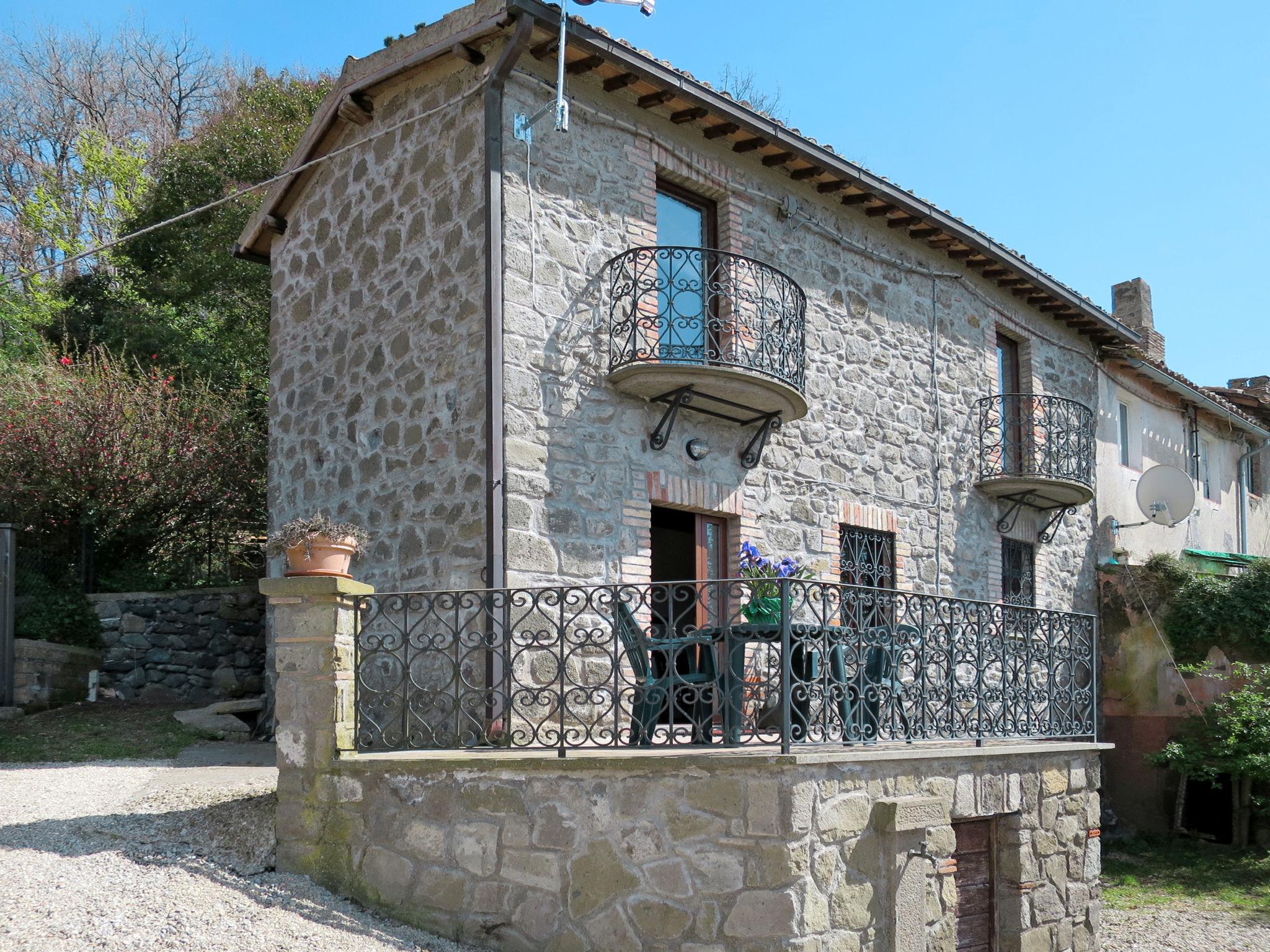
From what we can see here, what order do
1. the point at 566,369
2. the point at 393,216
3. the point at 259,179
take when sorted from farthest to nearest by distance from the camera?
the point at 259,179 → the point at 393,216 → the point at 566,369

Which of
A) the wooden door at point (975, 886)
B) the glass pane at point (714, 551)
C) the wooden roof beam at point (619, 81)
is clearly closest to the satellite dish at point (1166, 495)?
the glass pane at point (714, 551)

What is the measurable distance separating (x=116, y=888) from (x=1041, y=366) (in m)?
12.0

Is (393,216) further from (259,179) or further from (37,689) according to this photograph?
(259,179)

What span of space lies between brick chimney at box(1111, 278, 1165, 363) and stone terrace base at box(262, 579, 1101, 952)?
44.6ft

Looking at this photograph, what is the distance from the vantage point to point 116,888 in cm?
570

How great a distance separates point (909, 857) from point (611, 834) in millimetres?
1759

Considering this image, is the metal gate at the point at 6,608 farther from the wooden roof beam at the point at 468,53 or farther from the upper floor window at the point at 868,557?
the upper floor window at the point at 868,557

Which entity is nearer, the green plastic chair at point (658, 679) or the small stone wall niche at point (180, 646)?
the green plastic chair at point (658, 679)

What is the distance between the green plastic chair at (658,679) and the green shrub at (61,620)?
27.3 ft

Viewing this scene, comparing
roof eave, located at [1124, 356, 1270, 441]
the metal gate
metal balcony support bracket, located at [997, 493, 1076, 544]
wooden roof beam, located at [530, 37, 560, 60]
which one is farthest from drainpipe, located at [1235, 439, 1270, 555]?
the metal gate

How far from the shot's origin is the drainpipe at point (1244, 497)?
20.0m

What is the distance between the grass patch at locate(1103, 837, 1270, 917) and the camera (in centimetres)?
1112

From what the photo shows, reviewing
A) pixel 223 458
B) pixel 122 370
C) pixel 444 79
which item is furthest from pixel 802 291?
pixel 122 370

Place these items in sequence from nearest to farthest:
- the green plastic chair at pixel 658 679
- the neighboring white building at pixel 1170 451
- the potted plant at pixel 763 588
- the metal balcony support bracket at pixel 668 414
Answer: the green plastic chair at pixel 658 679 < the potted plant at pixel 763 588 < the metal balcony support bracket at pixel 668 414 < the neighboring white building at pixel 1170 451
